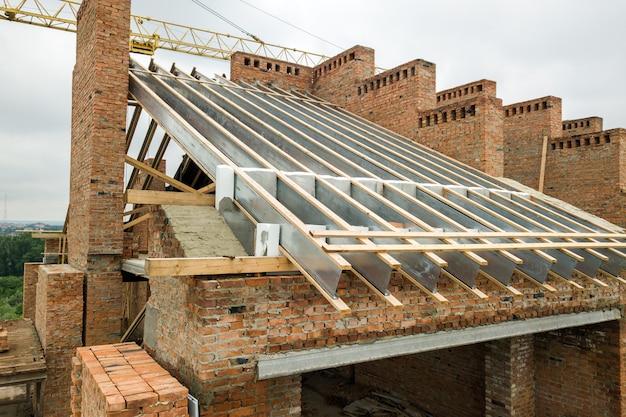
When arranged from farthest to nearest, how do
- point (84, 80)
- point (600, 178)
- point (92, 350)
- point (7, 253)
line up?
point (7, 253) < point (600, 178) < point (84, 80) < point (92, 350)

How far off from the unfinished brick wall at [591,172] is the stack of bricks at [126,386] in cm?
1133

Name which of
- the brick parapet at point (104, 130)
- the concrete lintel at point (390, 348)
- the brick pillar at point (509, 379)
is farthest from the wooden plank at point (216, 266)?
the brick parapet at point (104, 130)

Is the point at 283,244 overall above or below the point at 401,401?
above

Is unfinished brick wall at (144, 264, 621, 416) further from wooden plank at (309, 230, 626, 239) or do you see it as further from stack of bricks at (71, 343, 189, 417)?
wooden plank at (309, 230, 626, 239)

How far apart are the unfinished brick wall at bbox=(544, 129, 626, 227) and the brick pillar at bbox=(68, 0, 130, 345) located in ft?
37.6

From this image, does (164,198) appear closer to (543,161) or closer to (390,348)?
(390,348)

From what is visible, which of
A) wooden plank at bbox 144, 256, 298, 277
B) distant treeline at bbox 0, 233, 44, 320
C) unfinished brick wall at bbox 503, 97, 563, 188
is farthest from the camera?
distant treeline at bbox 0, 233, 44, 320

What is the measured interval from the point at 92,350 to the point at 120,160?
462cm

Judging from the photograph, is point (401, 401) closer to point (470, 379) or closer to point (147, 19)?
point (470, 379)

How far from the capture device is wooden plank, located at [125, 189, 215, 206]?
4.68 metres

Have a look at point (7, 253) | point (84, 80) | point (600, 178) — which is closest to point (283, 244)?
point (84, 80)

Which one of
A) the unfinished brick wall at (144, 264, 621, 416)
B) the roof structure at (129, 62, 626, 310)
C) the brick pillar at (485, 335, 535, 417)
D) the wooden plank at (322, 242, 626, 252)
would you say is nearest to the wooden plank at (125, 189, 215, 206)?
the roof structure at (129, 62, 626, 310)

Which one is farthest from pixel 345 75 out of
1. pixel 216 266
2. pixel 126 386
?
pixel 126 386

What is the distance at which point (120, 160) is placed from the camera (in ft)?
26.5
